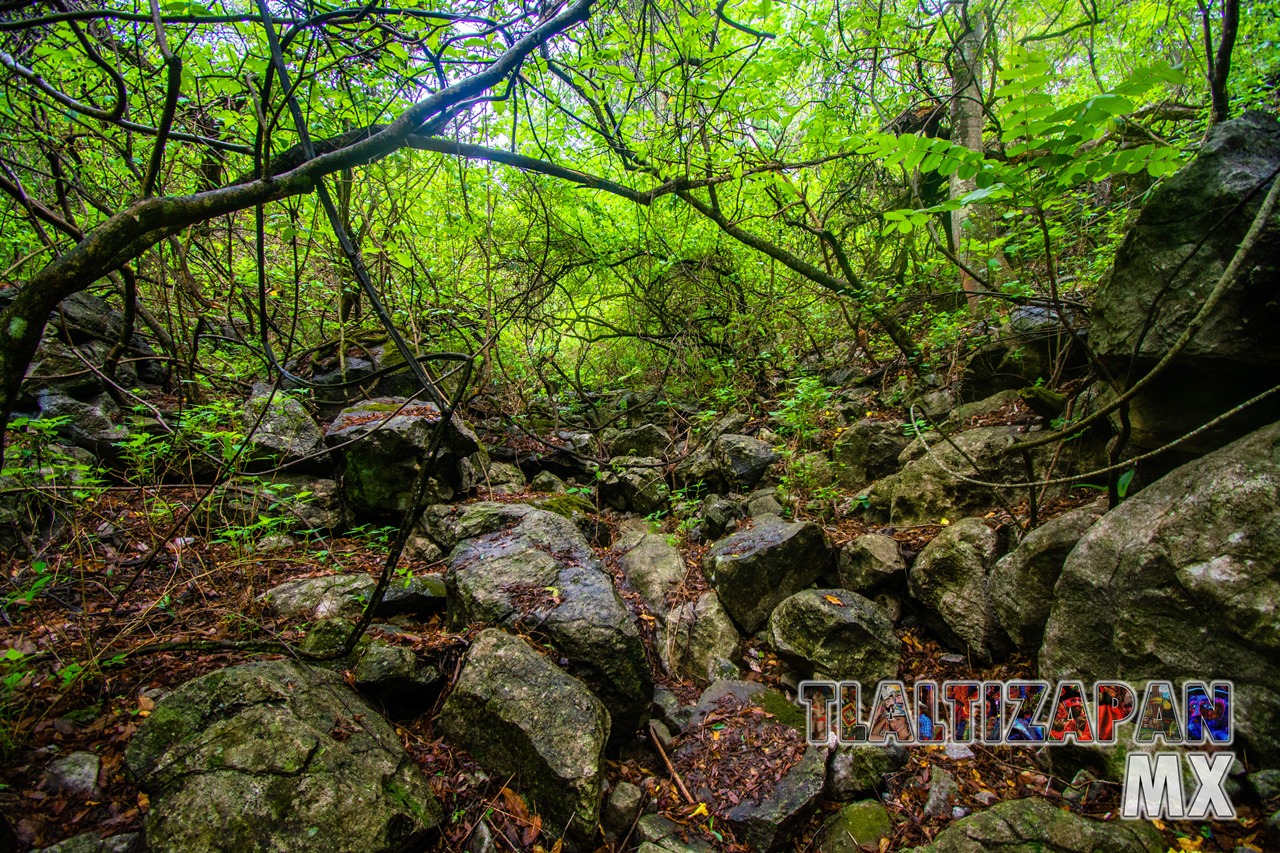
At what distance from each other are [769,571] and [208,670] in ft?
11.3

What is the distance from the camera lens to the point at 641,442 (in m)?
7.18

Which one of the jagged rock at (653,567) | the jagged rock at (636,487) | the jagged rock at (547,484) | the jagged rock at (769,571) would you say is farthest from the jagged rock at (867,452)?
the jagged rock at (547,484)

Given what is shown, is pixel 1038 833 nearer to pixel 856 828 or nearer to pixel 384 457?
pixel 856 828

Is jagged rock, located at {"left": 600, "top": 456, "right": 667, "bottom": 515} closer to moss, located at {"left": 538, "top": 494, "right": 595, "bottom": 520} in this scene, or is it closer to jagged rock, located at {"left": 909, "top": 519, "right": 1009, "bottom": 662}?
moss, located at {"left": 538, "top": 494, "right": 595, "bottom": 520}

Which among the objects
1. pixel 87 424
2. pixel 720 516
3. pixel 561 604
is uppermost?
pixel 87 424

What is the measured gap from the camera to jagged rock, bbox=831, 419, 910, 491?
15.3ft

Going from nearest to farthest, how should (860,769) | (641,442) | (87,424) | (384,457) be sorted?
(860,769) < (87,424) < (384,457) < (641,442)

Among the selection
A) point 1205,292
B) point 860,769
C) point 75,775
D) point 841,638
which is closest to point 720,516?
point 841,638

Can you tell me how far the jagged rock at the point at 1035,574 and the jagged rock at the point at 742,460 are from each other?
2697mm

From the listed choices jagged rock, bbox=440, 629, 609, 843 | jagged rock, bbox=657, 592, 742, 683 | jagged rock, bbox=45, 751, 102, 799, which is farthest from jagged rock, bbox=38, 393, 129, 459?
jagged rock, bbox=657, 592, 742, 683

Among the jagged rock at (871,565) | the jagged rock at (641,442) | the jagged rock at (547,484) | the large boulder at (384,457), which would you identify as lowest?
the jagged rock at (871,565)

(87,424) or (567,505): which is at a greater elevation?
(87,424)

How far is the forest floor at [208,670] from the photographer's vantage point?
1.87 m

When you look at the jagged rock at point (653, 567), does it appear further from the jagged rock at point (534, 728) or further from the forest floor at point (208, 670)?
the jagged rock at point (534, 728)
